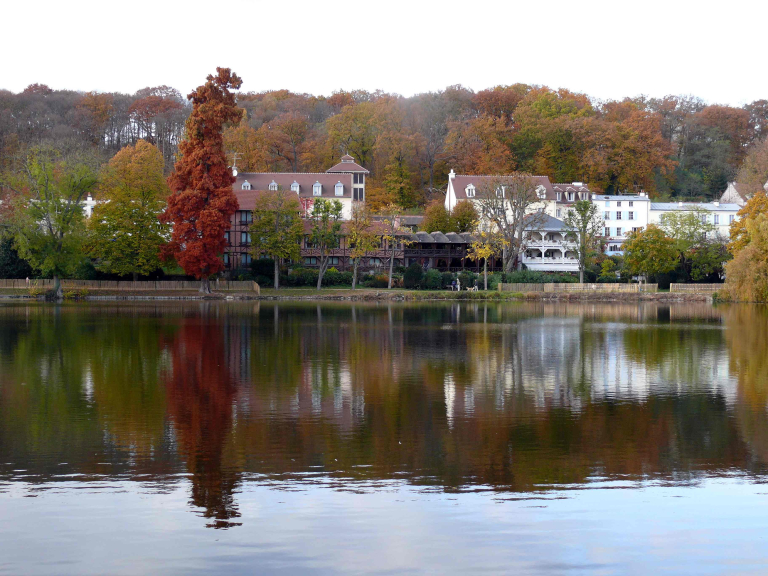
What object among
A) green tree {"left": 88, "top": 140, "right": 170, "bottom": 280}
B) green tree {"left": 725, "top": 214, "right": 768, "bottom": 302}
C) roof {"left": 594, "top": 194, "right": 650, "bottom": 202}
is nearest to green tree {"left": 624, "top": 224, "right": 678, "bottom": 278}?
green tree {"left": 725, "top": 214, "right": 768, "bottom": 302}

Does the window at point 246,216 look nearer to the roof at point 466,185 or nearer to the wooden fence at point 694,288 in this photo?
the roof at point 466,185

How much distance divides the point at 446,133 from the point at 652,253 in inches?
1689

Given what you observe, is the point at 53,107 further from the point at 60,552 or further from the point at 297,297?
the point at 60,552

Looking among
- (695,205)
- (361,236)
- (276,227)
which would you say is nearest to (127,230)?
(276,227)

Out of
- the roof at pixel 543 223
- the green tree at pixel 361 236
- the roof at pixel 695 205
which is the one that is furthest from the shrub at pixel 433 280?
the roof at pixel 695 205

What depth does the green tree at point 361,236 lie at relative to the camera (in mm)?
77812

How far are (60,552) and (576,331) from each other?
32.7 metres

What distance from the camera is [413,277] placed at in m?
79.5

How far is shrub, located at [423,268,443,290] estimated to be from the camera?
79562 millimetres

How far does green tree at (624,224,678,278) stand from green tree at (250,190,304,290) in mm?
33011

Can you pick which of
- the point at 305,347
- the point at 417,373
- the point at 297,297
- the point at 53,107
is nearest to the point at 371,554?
the point at 417,373

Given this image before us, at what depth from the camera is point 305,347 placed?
3027 centimetres

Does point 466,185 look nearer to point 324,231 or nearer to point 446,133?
point 446,133

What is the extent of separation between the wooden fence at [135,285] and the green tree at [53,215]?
12.6 ft
